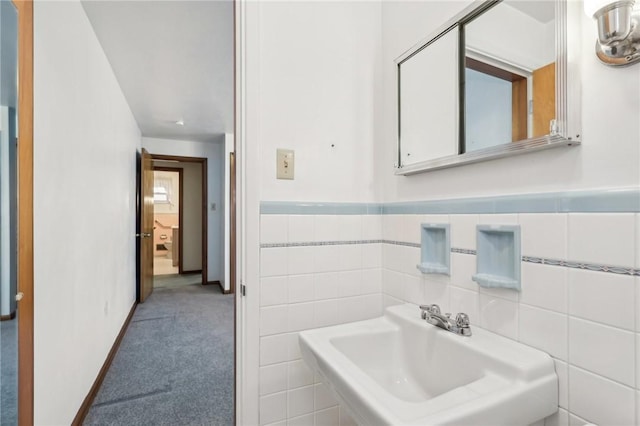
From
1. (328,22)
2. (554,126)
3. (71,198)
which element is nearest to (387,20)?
(328,22)

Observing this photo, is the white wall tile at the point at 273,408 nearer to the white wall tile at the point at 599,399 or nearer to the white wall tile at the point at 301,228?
the white wall tile at the point at 301,228

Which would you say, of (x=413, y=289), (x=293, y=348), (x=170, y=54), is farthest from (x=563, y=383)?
(x=170, y=54)

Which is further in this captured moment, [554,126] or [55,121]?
[55,121]

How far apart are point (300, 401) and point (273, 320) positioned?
0.35 meters

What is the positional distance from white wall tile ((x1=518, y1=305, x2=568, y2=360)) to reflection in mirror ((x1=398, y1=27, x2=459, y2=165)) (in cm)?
54

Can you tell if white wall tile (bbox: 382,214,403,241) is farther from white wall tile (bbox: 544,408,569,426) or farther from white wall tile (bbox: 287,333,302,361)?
white wall tile (bbox: 544,408,569,426)

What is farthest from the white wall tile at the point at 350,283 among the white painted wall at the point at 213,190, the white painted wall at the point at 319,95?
the white painted wall at the point at 213,190

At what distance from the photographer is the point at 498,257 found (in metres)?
0.93

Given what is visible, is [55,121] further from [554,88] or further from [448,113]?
[554,88]

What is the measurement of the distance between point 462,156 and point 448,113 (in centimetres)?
19

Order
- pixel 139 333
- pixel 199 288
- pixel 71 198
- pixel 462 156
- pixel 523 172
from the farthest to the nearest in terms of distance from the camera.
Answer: pixel 199 288, pixel 139 333, pixel 71 198, pixel 462 156, pixel 523 172

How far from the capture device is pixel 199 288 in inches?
192

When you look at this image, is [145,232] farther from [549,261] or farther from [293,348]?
[549,261]

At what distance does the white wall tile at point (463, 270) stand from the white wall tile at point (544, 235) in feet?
0.57
